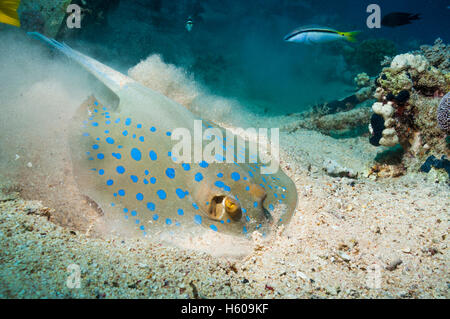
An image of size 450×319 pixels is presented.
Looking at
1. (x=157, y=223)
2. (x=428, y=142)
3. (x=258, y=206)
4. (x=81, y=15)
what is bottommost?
(x=157, y=223)

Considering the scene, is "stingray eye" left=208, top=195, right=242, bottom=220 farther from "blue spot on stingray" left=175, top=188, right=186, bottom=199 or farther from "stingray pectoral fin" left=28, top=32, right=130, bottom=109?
"stingray pectoral fin" left=28, top=32, right=130, bottom=109

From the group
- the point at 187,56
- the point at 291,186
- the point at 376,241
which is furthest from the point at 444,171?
the point at 187,56

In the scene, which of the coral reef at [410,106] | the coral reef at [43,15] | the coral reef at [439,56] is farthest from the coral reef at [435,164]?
the coral reef at [43,15]

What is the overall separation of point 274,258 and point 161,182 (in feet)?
5.27

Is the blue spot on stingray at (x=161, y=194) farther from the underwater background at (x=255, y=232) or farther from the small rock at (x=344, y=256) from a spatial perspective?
the small rock at (x=344, y=256)

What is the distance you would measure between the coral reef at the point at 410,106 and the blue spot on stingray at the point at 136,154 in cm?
464

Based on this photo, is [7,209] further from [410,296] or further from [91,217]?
[410,296]

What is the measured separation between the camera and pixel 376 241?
2.64 m

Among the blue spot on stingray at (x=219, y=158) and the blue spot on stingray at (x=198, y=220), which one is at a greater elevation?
the blue spot on stingray at (x=219, y=158)

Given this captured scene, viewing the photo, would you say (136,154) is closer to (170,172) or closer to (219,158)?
(170,172)

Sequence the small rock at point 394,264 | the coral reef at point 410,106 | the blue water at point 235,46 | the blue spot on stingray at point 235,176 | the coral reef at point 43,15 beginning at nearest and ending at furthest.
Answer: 1. the small rock at point 394,264
2. the blue spot on stingray at point 235,176
3. the coral reef at point 410,106
4. the coral reef at point 43,15
5. the blue water at point 235,46

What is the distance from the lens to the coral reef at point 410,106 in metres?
4.25

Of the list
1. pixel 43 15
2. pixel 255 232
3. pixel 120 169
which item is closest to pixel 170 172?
pixel 120 169

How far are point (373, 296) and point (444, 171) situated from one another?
9.27ft
